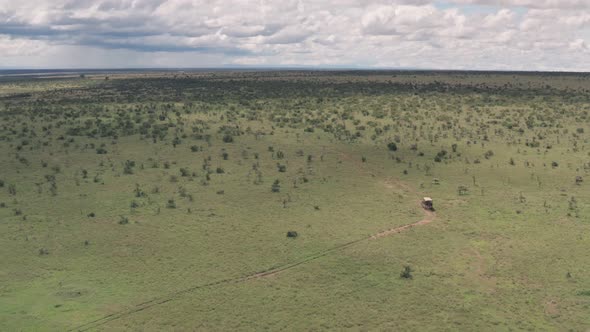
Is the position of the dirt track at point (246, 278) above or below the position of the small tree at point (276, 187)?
below

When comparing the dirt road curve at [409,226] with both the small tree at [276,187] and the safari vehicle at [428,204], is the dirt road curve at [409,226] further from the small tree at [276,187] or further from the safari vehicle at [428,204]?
the small tree at [276,187]

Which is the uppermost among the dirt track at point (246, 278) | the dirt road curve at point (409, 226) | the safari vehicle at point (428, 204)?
the safari vehicle at point (428, 204)

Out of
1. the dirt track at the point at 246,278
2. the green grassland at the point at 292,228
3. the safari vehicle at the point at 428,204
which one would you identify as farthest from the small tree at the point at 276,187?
the safari vehicle at the point at 428,204

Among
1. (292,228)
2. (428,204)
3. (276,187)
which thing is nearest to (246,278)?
(292,228)

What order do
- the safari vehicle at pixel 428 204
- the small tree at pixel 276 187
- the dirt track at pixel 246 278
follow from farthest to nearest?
1. the small tree at pixel 276 187
2. the safari vehicle at pixel 428 204
3. the dirt track at pixel 246 278

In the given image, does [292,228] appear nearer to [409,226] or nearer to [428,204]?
[409,226]

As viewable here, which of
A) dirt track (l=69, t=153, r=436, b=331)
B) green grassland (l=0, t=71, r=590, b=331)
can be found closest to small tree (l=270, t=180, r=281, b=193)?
green grassland (l=0, t=71, r=590, b=331)

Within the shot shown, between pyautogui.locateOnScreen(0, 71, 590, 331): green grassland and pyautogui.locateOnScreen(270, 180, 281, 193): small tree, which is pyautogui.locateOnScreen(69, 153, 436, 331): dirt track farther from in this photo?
pyautogui.locateOnScreen(270, 180, 281, 193): small tree

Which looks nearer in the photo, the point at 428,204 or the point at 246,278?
the point at 246,278

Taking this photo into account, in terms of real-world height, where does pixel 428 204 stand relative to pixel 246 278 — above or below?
above

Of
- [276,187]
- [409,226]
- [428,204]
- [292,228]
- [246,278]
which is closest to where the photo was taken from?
[246,278]
